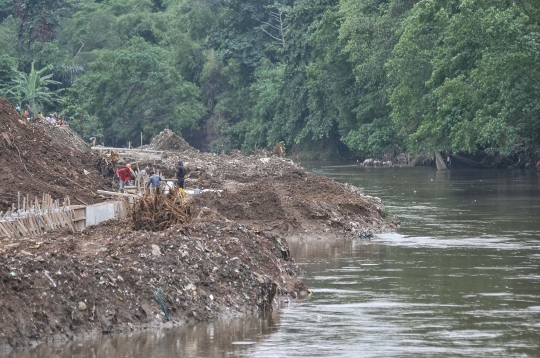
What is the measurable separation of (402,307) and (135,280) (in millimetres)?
4424

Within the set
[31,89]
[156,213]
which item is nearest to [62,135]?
[156,213]

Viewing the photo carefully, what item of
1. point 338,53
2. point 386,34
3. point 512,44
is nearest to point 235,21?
point 338,53

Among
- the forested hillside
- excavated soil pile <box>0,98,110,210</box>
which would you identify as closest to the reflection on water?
excavated soil pile <box>0,98,110,210</box>

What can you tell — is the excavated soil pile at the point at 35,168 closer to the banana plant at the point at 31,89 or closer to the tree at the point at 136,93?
the banana plant at the point at 31,89

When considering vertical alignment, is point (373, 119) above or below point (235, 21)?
below

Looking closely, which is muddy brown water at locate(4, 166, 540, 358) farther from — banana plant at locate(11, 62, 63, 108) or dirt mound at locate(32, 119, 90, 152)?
banana plant at locate(11, 62, 63, 108)

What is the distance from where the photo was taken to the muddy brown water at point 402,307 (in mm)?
15164

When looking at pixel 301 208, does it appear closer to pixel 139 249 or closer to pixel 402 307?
pixel 402 307

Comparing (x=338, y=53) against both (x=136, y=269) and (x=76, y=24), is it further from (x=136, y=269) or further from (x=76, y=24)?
(x=136, y=269)

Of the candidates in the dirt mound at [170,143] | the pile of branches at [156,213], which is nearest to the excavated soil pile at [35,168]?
the pile of branches at [156,213]

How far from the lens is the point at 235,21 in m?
94.4

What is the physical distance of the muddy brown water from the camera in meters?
15.2

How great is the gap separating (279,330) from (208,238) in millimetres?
3670

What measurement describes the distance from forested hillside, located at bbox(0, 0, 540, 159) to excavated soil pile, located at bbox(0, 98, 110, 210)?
696 inches
